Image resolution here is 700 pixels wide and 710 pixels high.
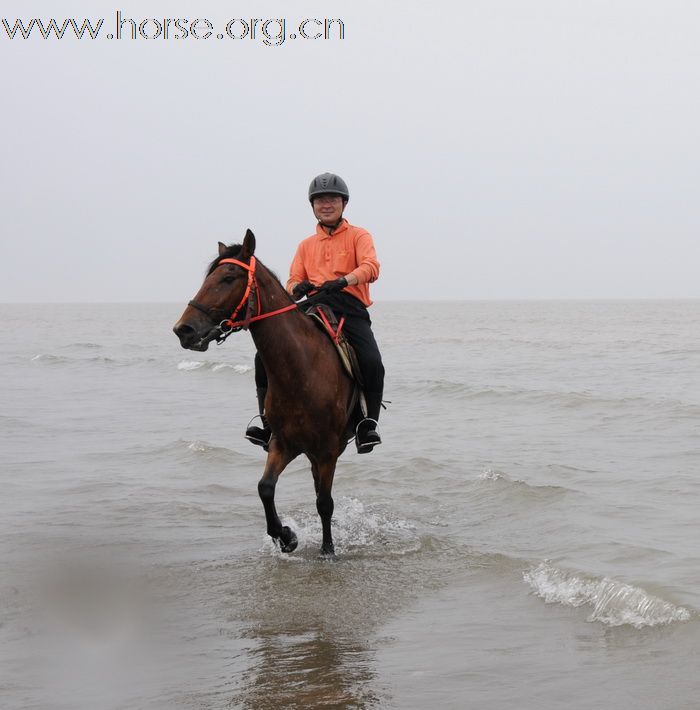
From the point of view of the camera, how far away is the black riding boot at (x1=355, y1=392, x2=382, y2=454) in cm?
800

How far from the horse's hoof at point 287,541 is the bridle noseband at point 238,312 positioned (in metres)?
1.89

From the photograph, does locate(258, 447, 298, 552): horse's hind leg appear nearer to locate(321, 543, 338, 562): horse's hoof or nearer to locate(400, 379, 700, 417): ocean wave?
locate(321, 543, 338, 562): horse's hoof

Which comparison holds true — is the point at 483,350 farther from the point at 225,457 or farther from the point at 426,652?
the point at 426,652

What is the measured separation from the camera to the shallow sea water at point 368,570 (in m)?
5.20

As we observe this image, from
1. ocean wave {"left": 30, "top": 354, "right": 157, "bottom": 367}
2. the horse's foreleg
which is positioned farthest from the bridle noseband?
ocean wave {"left": 30, "top": 354, "right": 157, "bottom": 367}

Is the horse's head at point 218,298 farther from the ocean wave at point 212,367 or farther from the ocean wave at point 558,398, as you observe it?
the ocean wave at point 212,367

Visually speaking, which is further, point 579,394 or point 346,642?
point 579,394

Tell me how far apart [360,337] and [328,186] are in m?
1.34

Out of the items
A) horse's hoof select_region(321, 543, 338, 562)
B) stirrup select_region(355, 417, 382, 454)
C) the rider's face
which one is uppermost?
the rider's face

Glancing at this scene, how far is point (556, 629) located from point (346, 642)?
1439mm

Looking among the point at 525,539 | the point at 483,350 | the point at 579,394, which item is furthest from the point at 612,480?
the point at 483,350

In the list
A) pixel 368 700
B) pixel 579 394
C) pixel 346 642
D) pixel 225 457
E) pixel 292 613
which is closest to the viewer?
pixel 368 700

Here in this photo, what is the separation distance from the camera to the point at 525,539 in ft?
28.7

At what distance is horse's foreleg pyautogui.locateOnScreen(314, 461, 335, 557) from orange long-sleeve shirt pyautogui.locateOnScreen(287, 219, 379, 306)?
1517mm
